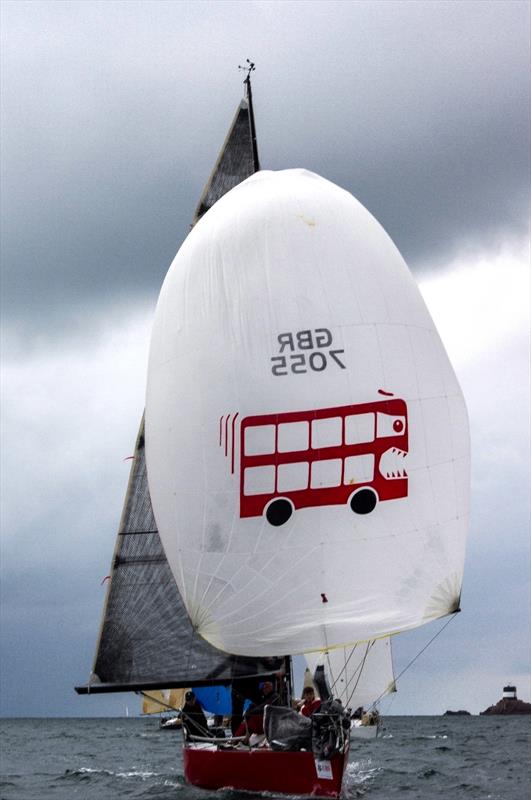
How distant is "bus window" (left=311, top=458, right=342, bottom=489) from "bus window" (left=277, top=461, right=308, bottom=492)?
0.51 ft

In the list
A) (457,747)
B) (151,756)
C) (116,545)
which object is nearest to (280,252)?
(116,545)

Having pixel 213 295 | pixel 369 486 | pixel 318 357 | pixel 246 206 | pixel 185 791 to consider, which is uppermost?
pixel 246 206

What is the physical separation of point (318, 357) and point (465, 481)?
3.04 metres

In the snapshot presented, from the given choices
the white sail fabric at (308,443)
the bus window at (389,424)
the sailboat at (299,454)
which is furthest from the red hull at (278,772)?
the bus window at (389,424)

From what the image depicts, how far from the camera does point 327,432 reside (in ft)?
57.0

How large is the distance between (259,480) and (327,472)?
108 centimetres

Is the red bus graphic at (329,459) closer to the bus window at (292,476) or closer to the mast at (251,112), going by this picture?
the bus window at (292,476)

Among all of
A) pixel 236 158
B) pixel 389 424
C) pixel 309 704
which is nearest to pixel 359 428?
pixel 389 424

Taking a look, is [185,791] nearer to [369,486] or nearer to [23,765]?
[369,486]

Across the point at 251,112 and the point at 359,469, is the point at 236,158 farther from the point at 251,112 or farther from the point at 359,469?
the point at 359,469

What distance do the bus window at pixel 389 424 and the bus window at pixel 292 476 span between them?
126 cm

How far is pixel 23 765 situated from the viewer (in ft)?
103

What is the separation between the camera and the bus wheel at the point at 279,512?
1744cm

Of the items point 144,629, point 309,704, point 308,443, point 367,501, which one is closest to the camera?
point 367,501
